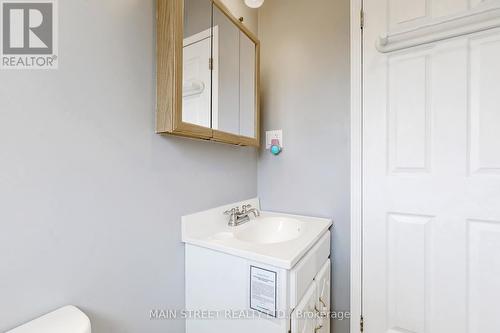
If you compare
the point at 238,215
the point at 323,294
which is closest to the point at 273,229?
the point at 238,215

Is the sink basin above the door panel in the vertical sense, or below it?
below

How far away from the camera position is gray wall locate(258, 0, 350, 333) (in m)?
1.37

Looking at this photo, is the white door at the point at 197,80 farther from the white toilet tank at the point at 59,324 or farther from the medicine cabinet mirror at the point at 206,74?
the white toilet tank at the point at 59,324

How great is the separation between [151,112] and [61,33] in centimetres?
34

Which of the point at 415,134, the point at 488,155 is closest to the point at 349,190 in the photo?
the point at 415,134

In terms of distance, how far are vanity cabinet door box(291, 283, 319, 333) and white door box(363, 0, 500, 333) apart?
0.43m

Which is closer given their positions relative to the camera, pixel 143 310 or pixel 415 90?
pixel 143 310

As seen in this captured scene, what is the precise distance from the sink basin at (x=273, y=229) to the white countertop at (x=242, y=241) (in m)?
0.03

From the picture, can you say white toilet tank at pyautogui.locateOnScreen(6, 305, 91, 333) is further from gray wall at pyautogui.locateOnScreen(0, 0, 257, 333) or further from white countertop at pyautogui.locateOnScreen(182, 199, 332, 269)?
white countertop at pyautogui.locateOnScreen(182, 199, 332, 269)

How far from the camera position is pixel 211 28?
1118 mm

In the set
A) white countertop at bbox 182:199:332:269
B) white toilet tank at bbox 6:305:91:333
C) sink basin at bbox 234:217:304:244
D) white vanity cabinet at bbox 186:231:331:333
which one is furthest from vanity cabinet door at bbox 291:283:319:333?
white toilet tank at bbox 6:305:91:333

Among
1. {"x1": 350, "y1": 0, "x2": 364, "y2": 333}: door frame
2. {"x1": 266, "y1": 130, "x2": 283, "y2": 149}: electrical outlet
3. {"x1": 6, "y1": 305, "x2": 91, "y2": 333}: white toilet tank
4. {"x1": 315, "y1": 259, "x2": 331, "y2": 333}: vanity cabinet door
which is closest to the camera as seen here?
{"x1": 6, "y1": 305, "x2": 91, "y2": 333}: white toilet tank

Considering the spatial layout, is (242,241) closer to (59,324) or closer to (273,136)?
(59,324)

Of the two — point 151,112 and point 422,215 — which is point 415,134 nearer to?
point 422,215
